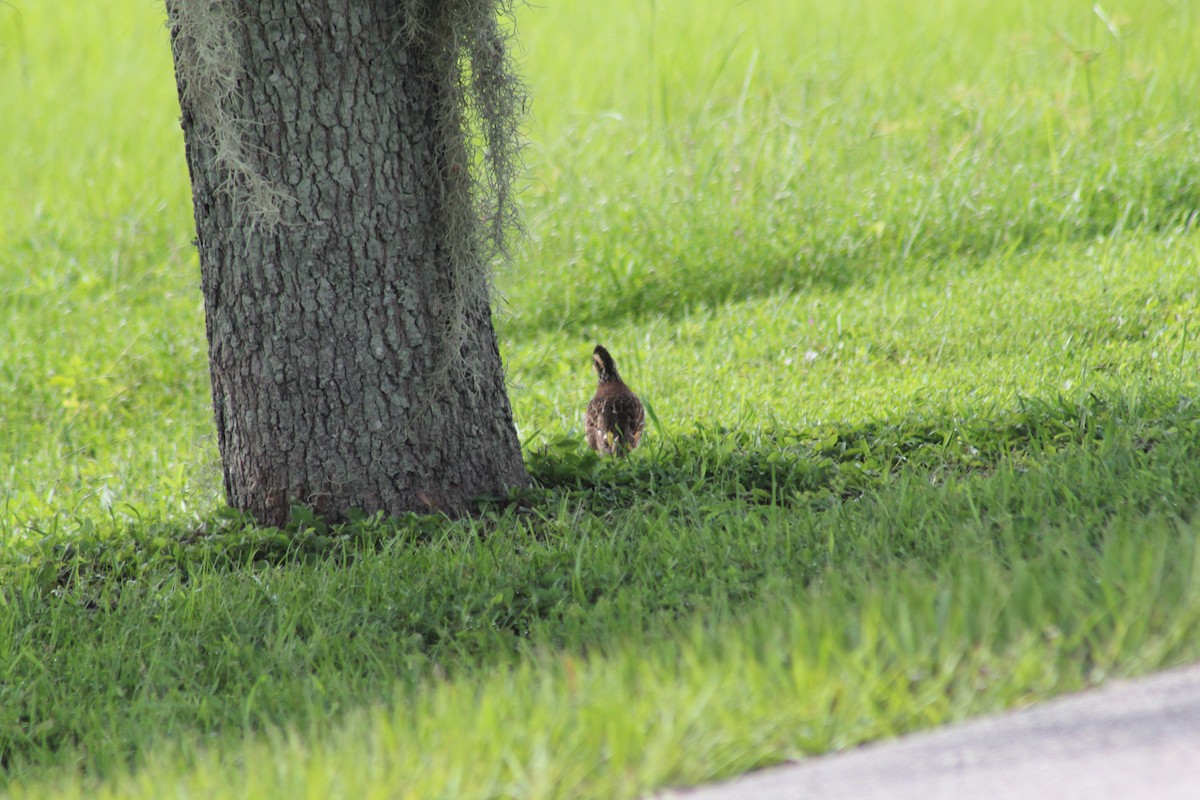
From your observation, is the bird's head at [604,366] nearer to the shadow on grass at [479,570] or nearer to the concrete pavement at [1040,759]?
the shadow on grass at [479,570]

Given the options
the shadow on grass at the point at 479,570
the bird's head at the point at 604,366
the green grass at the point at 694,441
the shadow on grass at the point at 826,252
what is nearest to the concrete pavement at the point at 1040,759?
the green grass at the point at 694,441

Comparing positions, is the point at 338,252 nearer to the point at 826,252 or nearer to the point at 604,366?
the point at 604,366

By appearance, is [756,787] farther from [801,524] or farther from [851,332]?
[851,332]

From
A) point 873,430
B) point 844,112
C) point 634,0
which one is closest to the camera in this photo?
point 873,430

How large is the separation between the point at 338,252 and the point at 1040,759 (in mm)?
3277

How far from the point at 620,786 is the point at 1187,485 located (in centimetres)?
249

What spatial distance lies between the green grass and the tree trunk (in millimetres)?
291

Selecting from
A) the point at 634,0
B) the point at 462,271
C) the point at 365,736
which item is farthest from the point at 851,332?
the point at 634,0

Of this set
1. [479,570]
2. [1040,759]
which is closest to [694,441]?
[479,570]

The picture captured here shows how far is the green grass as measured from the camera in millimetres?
2982

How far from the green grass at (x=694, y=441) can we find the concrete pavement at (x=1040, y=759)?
9 cm

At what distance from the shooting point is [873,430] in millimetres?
5582

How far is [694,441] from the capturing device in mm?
5605

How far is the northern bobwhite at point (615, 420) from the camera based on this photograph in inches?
231
